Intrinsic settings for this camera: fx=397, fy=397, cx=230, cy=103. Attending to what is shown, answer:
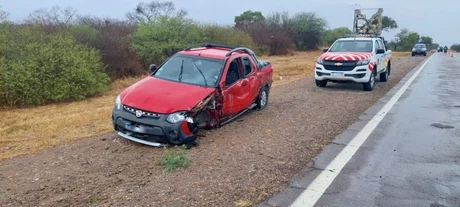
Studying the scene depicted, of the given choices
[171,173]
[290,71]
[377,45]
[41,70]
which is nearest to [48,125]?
[41,70]

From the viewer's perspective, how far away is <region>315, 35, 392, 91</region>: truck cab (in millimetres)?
13203

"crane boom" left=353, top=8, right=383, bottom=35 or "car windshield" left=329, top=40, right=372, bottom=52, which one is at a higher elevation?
"crane boom" left=353, top=8, right=383, bottom=35

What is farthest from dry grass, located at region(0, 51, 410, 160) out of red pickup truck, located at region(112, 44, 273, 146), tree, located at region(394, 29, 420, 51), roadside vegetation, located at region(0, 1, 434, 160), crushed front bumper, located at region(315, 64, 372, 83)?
tree, located at region(394, 29, 420, 51)

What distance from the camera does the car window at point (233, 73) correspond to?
7711mm

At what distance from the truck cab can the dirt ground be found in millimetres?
5432

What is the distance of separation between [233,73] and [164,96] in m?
1.89

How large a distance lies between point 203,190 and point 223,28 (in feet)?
94.3

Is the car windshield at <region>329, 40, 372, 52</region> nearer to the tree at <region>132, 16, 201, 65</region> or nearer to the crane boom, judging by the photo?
the tree at <region>132, 16, 201, 65</region>

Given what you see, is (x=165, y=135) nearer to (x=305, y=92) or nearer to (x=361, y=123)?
(x=361, y=123)

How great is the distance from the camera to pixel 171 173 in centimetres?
523

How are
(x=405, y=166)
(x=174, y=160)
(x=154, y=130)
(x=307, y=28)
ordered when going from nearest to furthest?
(x=174, y=160) < (x=405, y=166) < (x=154, y=130) < (x=307, y=28)

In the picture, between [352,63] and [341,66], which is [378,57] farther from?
[341,66]

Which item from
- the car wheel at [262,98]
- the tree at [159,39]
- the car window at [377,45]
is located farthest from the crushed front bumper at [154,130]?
the tree at [159,39]

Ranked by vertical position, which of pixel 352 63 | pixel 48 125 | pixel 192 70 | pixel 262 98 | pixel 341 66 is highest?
pixel 192 70
